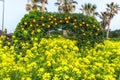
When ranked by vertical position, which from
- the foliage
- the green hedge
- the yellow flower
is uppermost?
the green hedge

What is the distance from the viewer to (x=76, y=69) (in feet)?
34.0

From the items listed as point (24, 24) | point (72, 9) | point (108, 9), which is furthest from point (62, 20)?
point (108, 9)

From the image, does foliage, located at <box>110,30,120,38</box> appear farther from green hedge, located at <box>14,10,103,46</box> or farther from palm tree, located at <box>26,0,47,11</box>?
green hedge, located at <box>14,10,103,46</box>

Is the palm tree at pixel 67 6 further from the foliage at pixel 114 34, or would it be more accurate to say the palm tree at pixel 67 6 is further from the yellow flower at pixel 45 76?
the yellow flower at pixel 45 76

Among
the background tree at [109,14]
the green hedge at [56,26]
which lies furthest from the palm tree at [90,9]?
the green hedge at [56,26]

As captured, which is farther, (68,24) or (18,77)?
(68,24)

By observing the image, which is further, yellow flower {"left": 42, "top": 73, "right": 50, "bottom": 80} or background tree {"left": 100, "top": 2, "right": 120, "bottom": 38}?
background tree {"left": 100, "top": 2, "right": 120, "bottom": 38}

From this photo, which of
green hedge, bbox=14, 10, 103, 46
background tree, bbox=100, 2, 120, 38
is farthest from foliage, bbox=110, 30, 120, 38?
green hedge, bbox=14, 10, 103, 46

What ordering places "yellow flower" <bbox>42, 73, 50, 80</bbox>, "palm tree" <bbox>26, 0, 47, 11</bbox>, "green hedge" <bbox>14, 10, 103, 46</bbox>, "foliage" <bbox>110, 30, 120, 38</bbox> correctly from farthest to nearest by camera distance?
"foliage" <bbox>110, 30, 120, 38</bbox> < "palm tree" <bbox>26, 0, 47, 11</bbox> < "green hedge" <bbox>14, 10, 103, 46</bbox> < "yellow flower" <bbox>42, 73, 50, 80</bbox>

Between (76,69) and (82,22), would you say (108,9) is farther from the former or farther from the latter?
(76,69)

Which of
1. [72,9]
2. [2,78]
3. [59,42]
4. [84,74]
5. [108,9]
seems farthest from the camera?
[108,9]

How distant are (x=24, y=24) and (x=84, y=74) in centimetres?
750

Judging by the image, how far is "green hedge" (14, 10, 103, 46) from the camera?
17.9 meters

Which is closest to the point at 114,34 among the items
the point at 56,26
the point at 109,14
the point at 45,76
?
the point at 109,14
